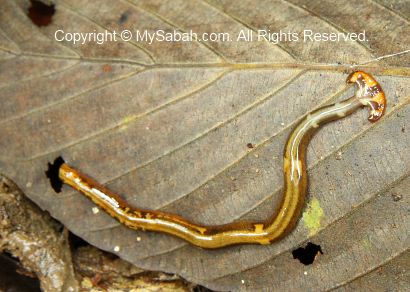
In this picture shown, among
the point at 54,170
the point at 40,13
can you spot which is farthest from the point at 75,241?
the point at 40,13

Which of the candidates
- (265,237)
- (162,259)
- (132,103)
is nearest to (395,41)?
(265,237)

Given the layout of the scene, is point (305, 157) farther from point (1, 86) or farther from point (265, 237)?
point (1, 86)

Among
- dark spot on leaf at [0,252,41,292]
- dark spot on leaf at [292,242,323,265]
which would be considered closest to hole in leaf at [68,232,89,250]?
dark spot on leaf at [0,252,41,292]

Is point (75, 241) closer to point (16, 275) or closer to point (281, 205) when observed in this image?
point (16, 275)

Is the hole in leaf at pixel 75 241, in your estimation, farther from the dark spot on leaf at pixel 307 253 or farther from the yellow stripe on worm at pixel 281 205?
the dark spot on leaf at pixel 307 253

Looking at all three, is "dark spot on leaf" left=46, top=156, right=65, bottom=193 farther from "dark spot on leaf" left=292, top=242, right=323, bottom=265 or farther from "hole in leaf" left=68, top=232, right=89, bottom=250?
"dark spot on leaf" left=292, top=242, right=323, bottom=265
